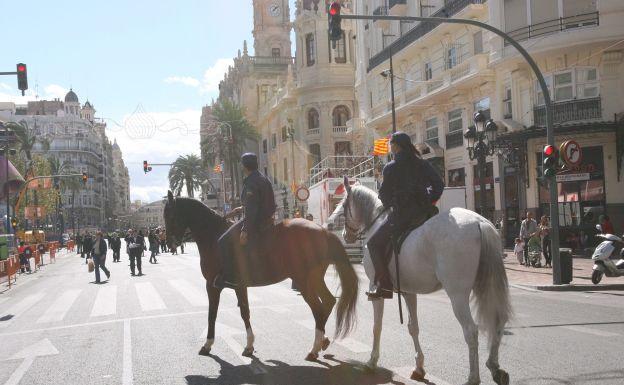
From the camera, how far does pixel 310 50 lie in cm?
6309

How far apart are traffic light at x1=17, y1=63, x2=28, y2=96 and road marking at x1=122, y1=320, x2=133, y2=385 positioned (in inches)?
453

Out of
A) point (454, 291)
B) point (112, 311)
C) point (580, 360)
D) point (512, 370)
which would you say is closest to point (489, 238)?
point (454, 291)

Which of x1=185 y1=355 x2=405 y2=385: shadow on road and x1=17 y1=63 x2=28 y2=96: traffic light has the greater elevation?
x1=17 y1=63 x2=28 y2=96: traffic light

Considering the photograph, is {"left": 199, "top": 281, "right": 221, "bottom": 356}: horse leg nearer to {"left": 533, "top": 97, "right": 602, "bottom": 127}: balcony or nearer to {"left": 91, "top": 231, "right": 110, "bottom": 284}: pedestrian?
{"left": 91, "top": 231, "right": 110, "bottom": 284}: pedestrian

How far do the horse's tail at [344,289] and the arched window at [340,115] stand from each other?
5353cm

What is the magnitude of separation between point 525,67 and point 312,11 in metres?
37.8

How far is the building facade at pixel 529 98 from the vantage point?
2544 cm

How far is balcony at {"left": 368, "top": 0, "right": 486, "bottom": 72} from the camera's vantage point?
33250mm

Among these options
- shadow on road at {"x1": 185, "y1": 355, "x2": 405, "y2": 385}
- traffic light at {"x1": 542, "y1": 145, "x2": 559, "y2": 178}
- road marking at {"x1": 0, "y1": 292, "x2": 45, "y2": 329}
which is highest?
traffic light at {"x1": 542, "y1": 145, "x2": 559, "y2": 178}

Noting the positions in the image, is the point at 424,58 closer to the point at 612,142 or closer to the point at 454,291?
the point at 612,142

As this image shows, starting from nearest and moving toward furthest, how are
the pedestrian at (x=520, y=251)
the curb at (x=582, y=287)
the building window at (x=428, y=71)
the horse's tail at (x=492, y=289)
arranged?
1. the horse's tail at (x=492, y=289)
2. the curb at (x=582, y=287)
3. the pedestrian at (x=520, y=251)
4. the building window at (x=428, y=71)

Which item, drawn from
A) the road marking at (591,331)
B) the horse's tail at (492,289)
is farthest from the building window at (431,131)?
the horse's tail at (492,289)

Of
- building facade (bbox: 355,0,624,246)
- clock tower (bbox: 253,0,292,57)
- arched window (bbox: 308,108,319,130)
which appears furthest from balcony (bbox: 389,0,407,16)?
clock tower (bbox: 253,0,292,57)

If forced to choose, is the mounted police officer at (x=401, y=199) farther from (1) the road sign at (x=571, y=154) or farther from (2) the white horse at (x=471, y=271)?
(1) the road sign at (x=571, y=154)
